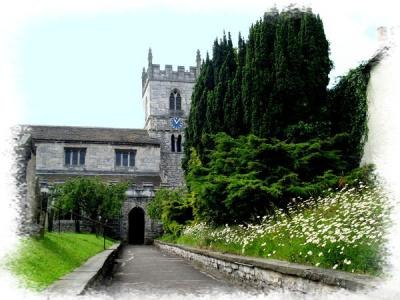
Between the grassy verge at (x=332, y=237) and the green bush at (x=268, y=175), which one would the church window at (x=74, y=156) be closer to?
the green bush at (x=268, y=175)

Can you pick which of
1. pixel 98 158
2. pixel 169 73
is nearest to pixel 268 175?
pixel 98 158

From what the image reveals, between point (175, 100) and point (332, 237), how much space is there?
A: 155 feet

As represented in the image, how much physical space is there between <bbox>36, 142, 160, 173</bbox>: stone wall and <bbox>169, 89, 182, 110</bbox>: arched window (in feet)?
24.5

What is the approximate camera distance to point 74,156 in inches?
1780

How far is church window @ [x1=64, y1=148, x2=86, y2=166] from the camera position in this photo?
148 feet

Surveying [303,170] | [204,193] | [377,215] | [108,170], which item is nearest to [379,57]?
[303,170]

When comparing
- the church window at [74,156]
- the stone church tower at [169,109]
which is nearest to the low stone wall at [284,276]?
the church window at [74,156]

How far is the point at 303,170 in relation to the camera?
44.5ft

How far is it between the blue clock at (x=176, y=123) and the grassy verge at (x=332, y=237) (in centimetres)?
3922

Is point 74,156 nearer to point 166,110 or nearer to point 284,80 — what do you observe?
point 166,110

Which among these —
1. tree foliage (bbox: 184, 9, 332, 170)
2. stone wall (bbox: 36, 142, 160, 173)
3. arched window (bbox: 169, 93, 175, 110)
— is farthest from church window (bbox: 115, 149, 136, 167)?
tree foliage (bbox: 184, 9, 332, 170)

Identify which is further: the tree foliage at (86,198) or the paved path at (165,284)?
the tree foliage at (86,198)

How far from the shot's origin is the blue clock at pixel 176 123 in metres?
50.6

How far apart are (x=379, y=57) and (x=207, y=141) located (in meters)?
8.06
